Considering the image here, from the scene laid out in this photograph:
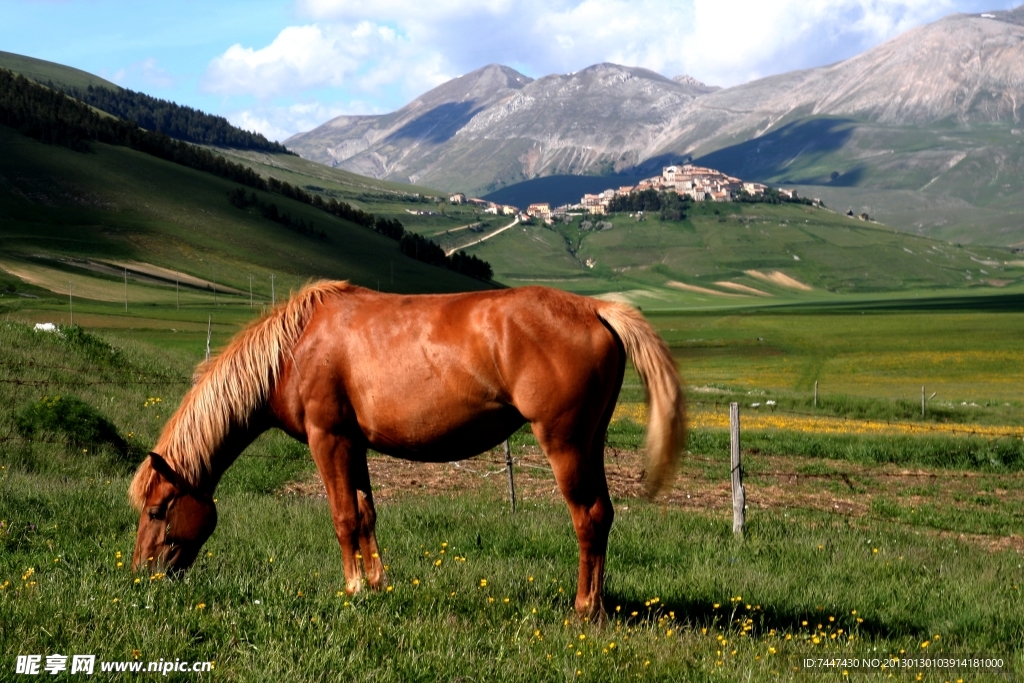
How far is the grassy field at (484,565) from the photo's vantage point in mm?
5000

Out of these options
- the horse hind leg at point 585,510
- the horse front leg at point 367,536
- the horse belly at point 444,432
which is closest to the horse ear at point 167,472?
the horse front leg at point 367,536

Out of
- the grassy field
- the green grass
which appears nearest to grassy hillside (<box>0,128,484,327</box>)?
the grassy field

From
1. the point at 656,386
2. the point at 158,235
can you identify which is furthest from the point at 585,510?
the point at 158,235

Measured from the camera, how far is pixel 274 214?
6407 inches

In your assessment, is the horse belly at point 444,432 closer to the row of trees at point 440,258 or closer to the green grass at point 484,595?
the green grass at point 484,595

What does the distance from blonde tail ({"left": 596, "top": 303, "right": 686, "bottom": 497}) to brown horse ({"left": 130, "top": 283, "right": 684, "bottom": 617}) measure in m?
0.01

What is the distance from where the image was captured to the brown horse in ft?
22.1

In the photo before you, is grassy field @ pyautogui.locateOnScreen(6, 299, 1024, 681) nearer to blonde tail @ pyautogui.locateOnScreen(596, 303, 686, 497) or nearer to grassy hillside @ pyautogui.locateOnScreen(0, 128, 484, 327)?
blonde tail @ pyautogui.locateOnScreen(596, 303, 686, 497)

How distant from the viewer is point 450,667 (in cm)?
484

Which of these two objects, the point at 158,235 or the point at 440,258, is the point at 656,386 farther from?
the point at 440,258

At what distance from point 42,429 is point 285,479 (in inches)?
139

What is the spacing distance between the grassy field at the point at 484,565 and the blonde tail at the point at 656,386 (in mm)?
1164

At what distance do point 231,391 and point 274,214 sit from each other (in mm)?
162339

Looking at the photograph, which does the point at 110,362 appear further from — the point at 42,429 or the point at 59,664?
the point at 59,664
